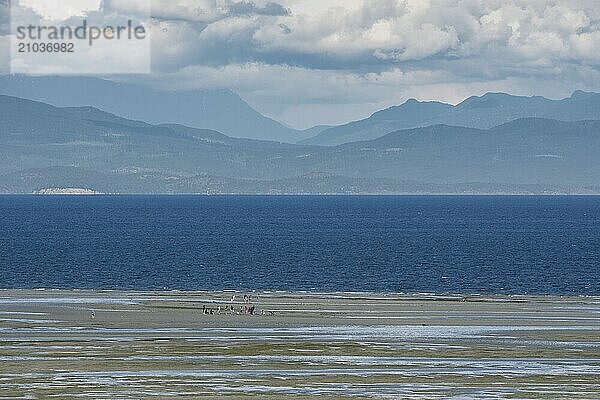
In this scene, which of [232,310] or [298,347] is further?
[232,310]

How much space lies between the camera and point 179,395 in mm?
54281

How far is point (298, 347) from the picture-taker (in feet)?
232

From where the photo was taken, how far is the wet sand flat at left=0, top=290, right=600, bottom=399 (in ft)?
185

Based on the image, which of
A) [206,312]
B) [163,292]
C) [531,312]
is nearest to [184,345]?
[206,312]

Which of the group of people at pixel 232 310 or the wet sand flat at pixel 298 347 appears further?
the group of people at pixel 232 310

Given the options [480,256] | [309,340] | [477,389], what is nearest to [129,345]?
[309,340]

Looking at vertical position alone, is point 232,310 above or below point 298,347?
above

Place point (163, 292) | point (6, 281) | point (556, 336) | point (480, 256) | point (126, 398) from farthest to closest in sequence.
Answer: point (480, 256) < point (6, 281) < point (163, 292) < point (556, 336) < point (126, 398)

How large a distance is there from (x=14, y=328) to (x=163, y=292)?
3293 cm

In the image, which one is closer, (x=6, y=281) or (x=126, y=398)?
(x=126, y=398)

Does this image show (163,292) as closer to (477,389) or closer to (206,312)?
(206,312)

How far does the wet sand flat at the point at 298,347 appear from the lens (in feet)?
185

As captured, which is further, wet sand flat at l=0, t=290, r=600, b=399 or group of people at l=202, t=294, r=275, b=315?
group of people at l=202, t=294, r=275, b=315

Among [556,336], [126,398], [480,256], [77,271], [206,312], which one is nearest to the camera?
[126,398]
